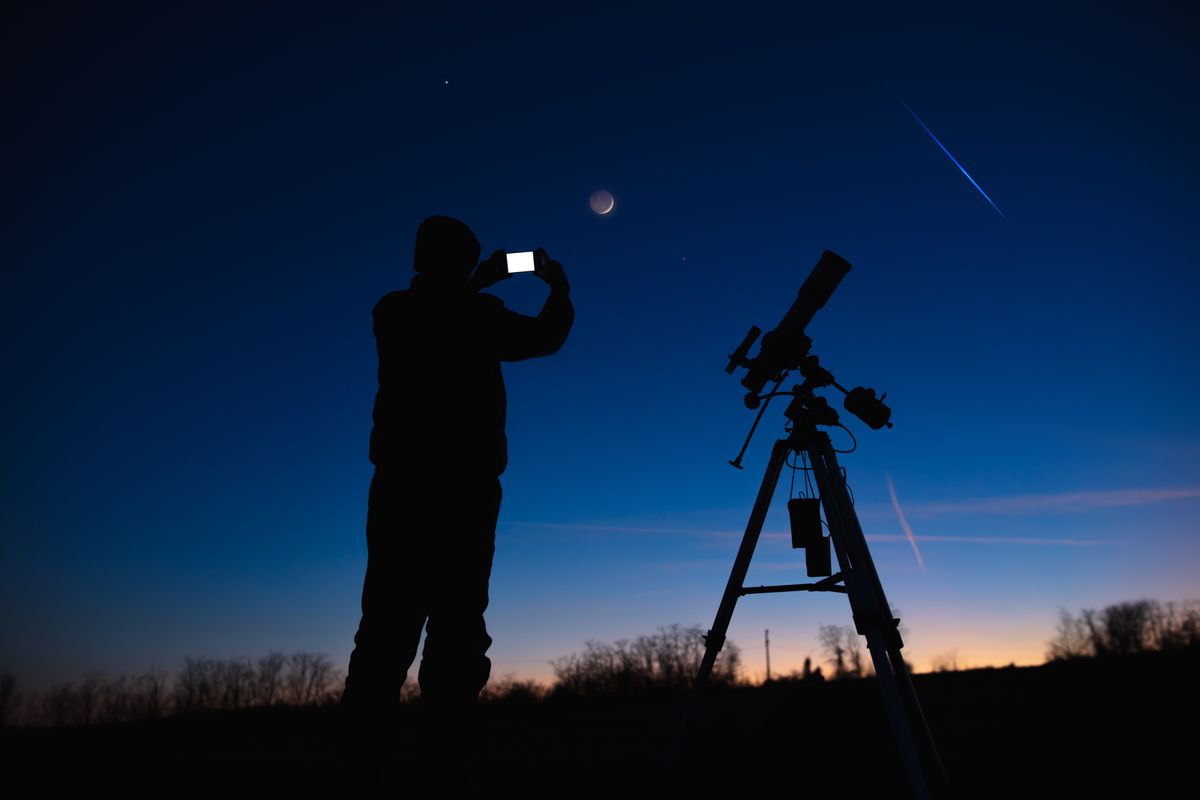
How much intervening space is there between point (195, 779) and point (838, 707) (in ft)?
13.9

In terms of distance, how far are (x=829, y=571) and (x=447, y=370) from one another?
8.77 ft

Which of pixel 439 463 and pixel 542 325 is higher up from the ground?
pixel 542 325

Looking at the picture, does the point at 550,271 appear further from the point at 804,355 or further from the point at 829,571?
the point at 829,571

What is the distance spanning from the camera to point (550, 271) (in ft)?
8.86

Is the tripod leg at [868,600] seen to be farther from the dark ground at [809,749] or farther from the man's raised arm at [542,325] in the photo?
the man's raised arm at [542,325]

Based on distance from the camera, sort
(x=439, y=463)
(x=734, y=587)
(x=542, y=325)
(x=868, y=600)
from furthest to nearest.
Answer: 1. (x=734, y=587)
2. (x=868, y=600)
3. (x=542, y=325)
4. (x=439, y=463)

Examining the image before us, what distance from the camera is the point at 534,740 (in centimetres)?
639

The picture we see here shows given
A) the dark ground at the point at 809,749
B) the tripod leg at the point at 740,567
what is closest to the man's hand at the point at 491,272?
the dark ground at the point at 809,749

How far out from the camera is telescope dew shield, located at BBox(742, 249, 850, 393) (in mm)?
4203

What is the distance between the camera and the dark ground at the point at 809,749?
3.41 m

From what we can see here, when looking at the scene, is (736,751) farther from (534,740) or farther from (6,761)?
(6,761)

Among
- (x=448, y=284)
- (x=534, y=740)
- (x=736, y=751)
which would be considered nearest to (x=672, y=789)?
(x=736, y=751)

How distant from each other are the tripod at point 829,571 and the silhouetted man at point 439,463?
69.7 inches

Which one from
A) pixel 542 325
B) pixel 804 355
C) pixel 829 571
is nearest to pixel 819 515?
pixel 829 571
